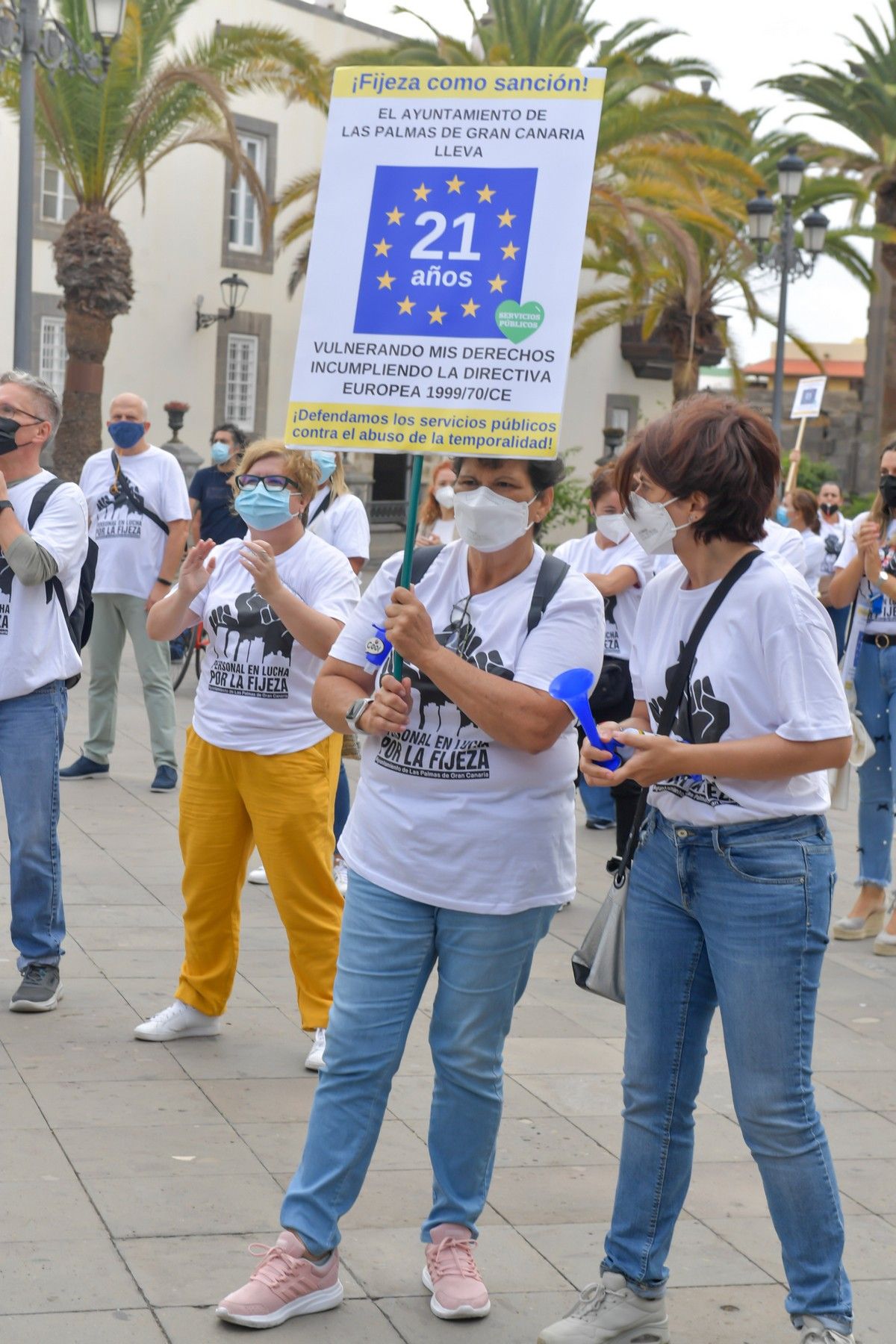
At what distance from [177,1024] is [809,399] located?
14512mm

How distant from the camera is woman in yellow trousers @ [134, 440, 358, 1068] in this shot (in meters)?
4.91

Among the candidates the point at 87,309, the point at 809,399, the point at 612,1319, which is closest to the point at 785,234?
the point at 809,399

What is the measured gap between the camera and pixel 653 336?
1441 inches

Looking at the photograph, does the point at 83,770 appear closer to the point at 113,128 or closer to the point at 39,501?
the point at 39,501

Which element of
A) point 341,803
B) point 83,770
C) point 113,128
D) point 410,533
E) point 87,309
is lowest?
point 83,770

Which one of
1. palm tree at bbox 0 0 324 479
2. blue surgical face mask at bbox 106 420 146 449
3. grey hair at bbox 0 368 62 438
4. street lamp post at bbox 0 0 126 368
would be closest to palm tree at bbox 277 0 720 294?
palm tree at bbox 0 0 324 479

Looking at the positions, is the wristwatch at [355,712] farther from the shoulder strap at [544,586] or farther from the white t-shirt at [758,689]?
the white t-shirt at [758,689]

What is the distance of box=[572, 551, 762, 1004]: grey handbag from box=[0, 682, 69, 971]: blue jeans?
2367mm

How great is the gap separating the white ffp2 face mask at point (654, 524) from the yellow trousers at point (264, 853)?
186 centimetres

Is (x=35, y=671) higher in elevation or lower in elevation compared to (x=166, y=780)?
higher

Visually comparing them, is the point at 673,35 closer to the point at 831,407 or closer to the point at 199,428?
the point at 199,428

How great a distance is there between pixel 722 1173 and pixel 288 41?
21526 mm

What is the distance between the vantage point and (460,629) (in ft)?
11.6

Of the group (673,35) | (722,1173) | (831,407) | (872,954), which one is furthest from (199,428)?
(722,1173)
